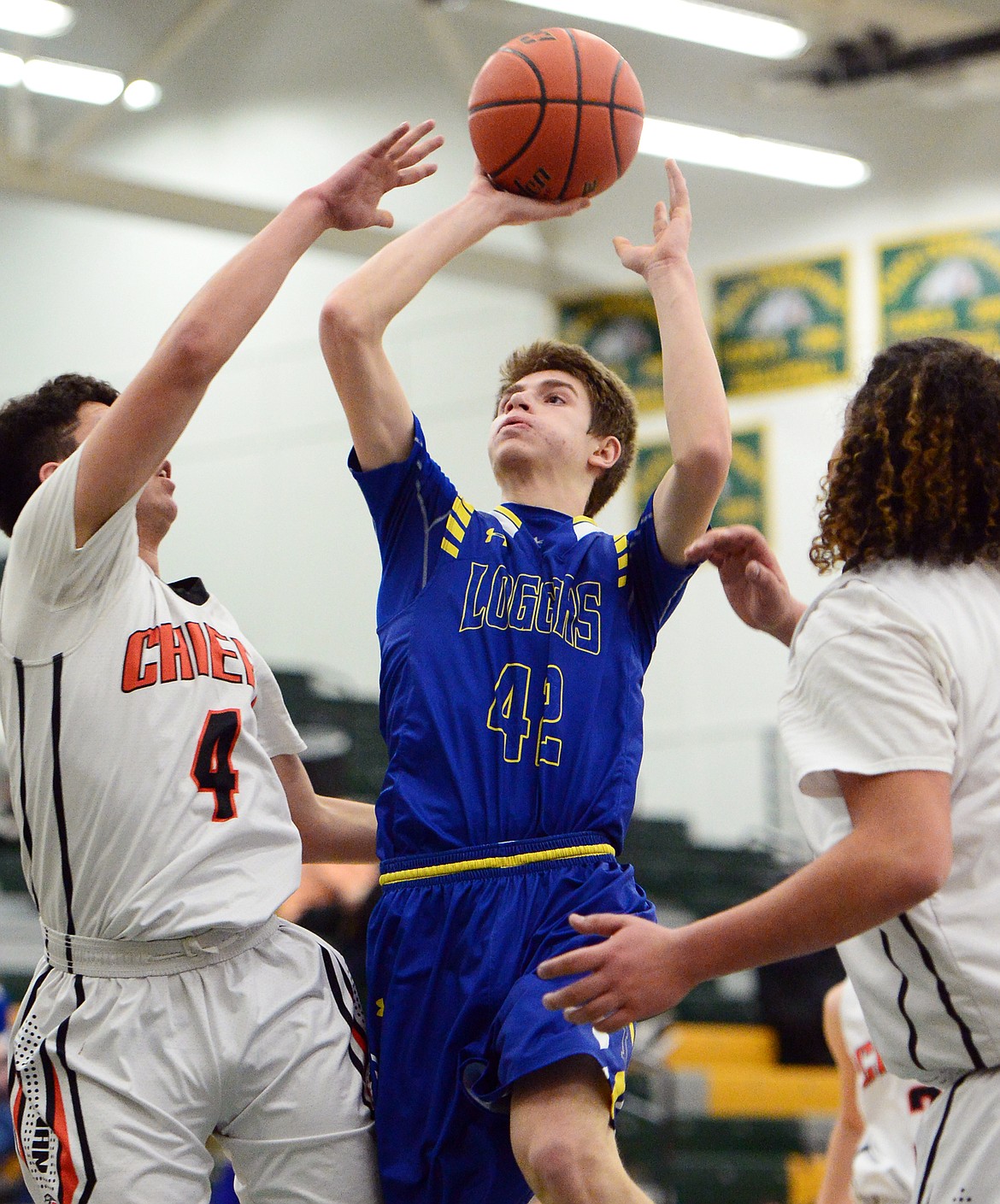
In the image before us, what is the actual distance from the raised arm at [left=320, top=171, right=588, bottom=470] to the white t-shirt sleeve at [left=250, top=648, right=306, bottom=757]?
526 mm

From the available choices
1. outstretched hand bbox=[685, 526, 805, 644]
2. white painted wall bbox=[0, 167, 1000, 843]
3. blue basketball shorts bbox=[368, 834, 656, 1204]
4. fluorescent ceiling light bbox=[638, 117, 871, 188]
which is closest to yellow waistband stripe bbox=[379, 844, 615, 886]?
blue basketball shorts bbox=[368, 834, 656, 1204]

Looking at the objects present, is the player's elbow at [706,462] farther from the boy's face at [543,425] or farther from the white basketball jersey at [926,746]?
the white basketball jersey at [926,746]

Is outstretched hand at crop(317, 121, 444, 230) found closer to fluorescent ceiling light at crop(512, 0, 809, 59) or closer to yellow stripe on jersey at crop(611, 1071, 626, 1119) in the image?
yellow stripe on jersey at crop(611, 1071, 626, 1119)

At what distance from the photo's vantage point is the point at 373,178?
344 cm

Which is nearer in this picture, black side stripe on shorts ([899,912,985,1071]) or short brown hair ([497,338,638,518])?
black side stripe on shorts ([899,912,985,1071])

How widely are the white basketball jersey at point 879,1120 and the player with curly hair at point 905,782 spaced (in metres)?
2.11

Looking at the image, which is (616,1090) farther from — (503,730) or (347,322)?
(347,322)

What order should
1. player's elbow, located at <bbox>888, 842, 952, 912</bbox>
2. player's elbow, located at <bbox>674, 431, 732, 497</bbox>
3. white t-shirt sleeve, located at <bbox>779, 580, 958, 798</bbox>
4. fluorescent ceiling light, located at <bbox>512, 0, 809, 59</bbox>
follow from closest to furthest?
1. player's elbow, located at <bbox>888, 842, 952, 912</bbox>
2. white t-shirt sleeve, located at <bbox>779, 580, 958, 798</bbox>
3. player's elbow, located at <bbox>674, 431, 732, 497</bbox>
4. fluorescent ceiling light, located at <bbox>512, 0, 809, 59</bbox>

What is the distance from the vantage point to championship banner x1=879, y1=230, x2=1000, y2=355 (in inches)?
538

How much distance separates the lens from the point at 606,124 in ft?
12.4

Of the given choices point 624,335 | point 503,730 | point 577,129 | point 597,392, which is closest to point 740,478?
point 624,335

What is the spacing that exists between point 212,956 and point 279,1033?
204mm

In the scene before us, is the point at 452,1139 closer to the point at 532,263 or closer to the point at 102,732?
the point at 102,732

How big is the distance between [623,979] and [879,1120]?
8.68ft
